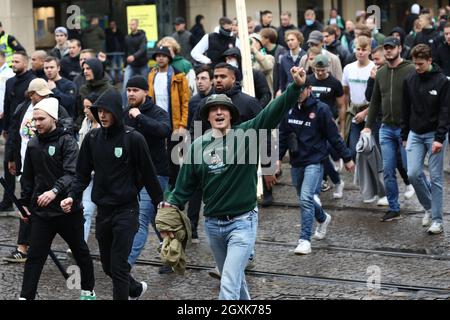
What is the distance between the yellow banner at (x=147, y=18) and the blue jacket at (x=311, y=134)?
11.6m

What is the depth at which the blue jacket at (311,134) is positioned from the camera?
408 inches

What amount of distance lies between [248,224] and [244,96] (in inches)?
98.9

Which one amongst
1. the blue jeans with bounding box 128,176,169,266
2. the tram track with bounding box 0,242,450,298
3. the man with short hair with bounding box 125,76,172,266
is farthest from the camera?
the man with short hair with bounding box 125,76,172,266

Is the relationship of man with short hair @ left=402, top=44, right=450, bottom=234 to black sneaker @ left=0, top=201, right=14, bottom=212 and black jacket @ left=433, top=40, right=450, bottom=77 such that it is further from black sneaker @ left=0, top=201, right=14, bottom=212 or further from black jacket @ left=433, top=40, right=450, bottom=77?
black sneaker @ left=0, top=201, right=14, bottom=212

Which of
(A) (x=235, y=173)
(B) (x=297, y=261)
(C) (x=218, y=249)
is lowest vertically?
(B) (x=297, y=261)

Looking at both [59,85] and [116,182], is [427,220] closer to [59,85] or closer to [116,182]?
[116,182]

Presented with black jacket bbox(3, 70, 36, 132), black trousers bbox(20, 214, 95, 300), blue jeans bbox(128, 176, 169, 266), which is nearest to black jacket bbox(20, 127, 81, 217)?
black trousers bbox(20, 214, 95, 300)

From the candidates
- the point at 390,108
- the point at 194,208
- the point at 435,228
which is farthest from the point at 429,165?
the point at 194,208

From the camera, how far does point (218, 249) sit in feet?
24.9

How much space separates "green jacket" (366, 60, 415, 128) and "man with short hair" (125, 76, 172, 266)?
2861 millimetres

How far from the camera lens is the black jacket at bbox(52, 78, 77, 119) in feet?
37.4

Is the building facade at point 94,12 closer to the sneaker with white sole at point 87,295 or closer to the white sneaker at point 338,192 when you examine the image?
the white sneaker at point 338,192
